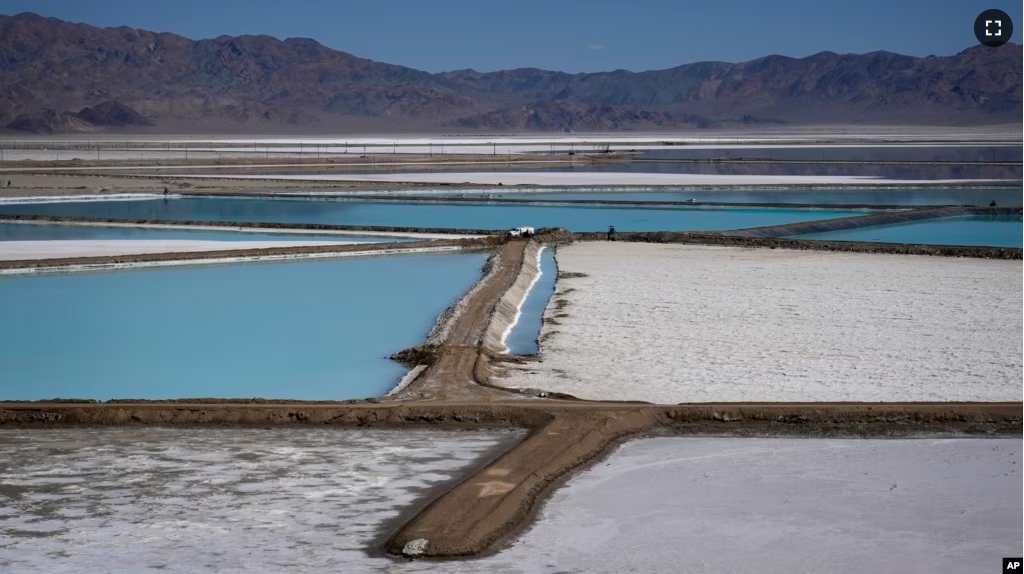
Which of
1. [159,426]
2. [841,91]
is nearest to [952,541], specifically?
→ [159,426]

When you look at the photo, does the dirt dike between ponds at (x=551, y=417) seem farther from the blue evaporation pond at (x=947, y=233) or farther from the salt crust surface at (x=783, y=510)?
the blue evaporation pond at (x=947, y=233)

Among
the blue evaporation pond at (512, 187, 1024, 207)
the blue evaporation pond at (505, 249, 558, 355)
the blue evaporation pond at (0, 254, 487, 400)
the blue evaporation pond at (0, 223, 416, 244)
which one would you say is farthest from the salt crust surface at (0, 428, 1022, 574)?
the blue evaporation pond at (512, 187, 1024, 207)

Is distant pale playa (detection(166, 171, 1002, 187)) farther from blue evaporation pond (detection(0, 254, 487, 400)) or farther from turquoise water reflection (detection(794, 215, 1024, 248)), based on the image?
blue evaporation pond (detection(0, 254, 487, 400))

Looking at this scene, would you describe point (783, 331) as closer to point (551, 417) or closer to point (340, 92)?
point (551, 417)

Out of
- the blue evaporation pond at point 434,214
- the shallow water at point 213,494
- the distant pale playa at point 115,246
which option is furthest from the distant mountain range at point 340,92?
the shallow water at point 213,494

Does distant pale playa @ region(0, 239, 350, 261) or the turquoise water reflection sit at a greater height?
distant pale playa @ region(0, 239, 350, 261)
